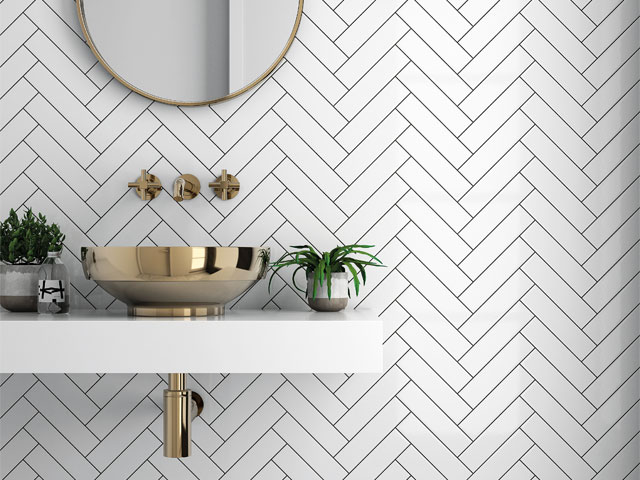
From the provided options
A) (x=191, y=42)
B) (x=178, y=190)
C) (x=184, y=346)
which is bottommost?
(x=184, y=346)

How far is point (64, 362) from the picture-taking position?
1320 millimetres

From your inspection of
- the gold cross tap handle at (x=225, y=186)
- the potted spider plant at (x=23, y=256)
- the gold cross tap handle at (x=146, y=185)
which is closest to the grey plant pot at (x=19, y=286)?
the potted spider plant at (x=23, y=256)

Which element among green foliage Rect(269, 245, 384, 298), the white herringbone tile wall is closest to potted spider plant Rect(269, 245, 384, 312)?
green foliage Rect(269, 245, 384, 298)

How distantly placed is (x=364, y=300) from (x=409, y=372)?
24cm

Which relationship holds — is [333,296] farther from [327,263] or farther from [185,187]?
[185,187]

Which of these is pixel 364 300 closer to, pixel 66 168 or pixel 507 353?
pixel 507 353

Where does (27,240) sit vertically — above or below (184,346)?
above

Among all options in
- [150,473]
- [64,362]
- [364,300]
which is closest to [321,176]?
[364,300]

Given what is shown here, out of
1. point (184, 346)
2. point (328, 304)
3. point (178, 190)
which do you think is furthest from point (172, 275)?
point (328, 304)

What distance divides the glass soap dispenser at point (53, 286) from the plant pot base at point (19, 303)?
0.11 feet

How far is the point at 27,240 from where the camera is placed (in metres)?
1.54

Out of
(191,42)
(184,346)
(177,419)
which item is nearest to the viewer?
(184,346)

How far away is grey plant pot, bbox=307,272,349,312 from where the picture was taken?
5.05 feet

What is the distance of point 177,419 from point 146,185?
61 centimetres
